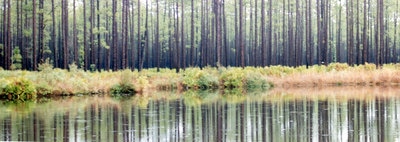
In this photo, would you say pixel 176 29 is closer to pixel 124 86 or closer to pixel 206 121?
pixel 124 86

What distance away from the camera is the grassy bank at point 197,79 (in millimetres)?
32312

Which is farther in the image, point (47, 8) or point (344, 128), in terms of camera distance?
point (47, 8)

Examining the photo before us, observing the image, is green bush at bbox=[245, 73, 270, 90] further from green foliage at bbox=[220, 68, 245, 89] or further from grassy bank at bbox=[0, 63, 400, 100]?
green foliage at bbox=[220, 68, 245, 89]

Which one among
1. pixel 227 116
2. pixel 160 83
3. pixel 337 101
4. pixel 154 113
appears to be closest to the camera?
pixel 227 116

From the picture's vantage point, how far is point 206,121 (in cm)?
1806

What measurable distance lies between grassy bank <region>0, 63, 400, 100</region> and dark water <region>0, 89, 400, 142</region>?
6.81 metres

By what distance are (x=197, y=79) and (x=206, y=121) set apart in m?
21.7

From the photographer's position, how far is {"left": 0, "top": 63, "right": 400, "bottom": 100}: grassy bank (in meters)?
32.3

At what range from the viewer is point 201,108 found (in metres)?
23.0

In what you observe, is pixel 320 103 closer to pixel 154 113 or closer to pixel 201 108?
pixel 201 108

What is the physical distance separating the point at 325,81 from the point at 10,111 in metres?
24.9

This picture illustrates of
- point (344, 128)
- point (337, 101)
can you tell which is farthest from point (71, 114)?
point (337, 101)

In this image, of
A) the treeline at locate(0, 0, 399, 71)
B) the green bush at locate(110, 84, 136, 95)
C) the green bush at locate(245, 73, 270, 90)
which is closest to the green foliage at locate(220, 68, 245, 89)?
the green bush at locate(245, 73, 270, 90)

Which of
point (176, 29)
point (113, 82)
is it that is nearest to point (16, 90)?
point (113, 82)
